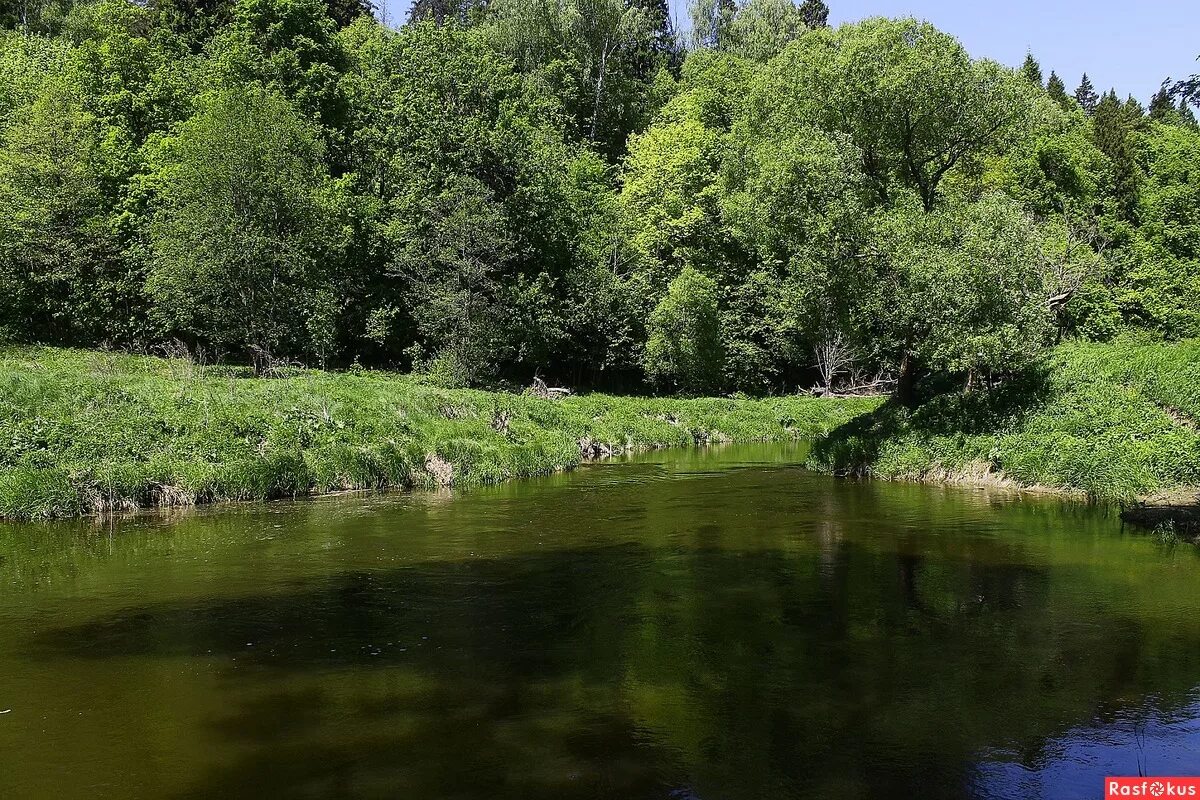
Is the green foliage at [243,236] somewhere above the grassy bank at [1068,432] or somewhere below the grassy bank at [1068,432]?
above

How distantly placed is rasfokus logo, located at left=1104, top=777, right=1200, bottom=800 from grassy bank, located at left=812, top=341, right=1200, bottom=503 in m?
15.7

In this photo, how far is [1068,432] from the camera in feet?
78.3

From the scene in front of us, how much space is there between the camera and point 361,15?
80812 millimetres

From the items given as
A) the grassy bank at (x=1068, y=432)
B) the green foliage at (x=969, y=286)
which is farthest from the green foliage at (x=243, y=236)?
the green foliage at (x=969, y=286)

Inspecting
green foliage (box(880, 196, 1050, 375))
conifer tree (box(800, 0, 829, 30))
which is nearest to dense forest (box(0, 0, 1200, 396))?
green foliage (box(880, 196, 1050, 375))

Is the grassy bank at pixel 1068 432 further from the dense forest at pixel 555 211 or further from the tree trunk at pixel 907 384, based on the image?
the dense forest at pixel 555 211

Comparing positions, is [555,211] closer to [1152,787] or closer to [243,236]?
[243,236]

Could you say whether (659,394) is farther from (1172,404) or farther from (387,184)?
(1172,404)

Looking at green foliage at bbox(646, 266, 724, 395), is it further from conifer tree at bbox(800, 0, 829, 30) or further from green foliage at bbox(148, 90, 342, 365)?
conifer tree at bbox(800, 0, 829, 30)

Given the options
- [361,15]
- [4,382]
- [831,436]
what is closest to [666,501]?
[831,436]

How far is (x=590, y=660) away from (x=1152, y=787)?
18.8ft

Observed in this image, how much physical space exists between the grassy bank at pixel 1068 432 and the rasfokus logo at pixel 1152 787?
15.7 meters

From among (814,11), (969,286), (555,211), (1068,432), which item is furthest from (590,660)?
(814,11)

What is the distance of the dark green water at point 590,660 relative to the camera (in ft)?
25.2
